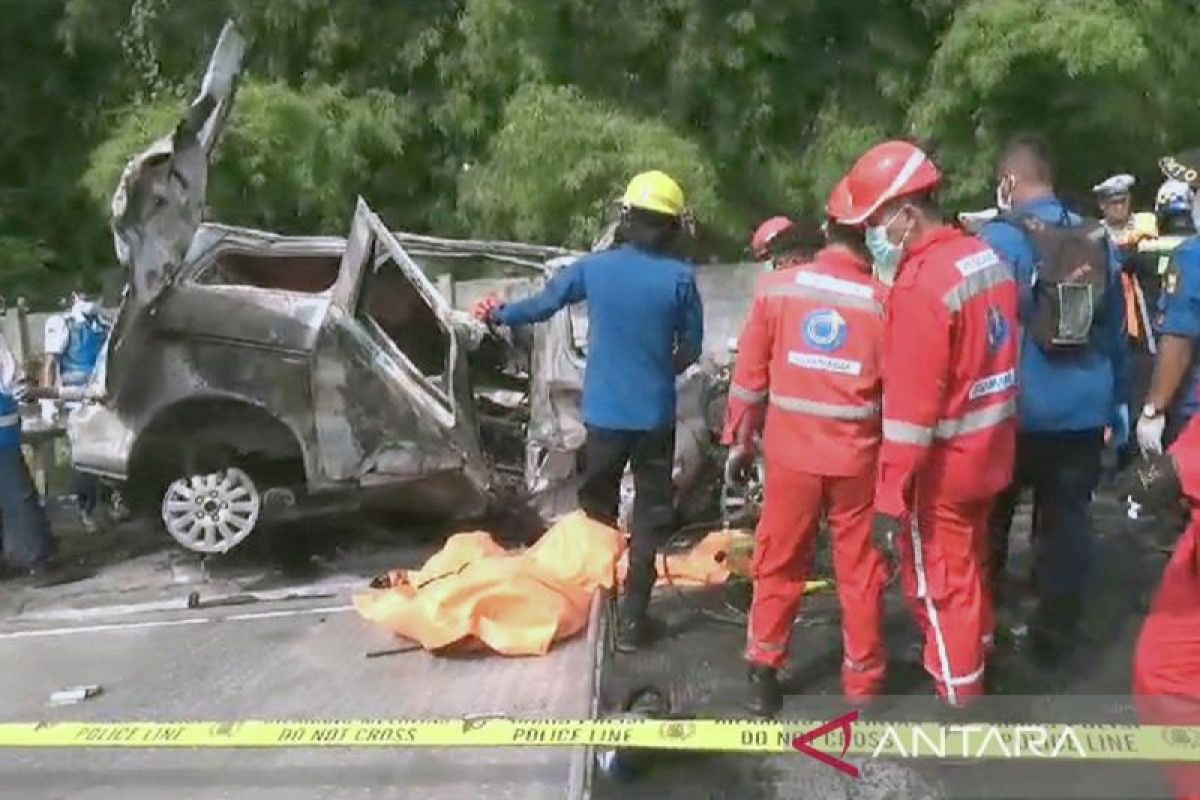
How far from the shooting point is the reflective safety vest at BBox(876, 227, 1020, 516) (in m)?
3.88

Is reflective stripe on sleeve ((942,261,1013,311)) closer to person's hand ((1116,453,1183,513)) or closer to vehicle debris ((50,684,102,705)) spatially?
person's hand ((1116,453,1183,513))

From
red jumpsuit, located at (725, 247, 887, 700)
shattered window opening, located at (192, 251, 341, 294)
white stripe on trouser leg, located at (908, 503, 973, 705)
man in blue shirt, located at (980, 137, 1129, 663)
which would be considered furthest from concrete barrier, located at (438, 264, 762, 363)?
white stripe on trouser leg, located at (908, 503, 973, 705)

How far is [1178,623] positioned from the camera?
9.30ft

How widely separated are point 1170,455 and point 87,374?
27.5 feet

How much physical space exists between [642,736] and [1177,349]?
2.73 m

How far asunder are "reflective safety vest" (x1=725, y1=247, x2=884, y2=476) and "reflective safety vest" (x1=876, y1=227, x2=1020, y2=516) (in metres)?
0.20

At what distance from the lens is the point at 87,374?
984cm

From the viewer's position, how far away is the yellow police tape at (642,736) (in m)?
3.45

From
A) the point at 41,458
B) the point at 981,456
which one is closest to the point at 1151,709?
the point at 981,456

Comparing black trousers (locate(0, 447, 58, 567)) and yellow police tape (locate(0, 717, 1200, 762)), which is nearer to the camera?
yellow police tape (locate(0, 717, 1200, 762))

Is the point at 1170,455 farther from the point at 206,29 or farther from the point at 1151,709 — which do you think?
the point at 206,29

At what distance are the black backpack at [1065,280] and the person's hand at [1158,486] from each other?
1758 millimetres

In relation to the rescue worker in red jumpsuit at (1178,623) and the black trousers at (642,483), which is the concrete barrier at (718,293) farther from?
the rescue worker in red jumpsuit at (1178,623)

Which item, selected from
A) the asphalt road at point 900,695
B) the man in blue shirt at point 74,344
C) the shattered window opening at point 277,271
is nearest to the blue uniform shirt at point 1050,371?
the asphalt road at point 900,695
